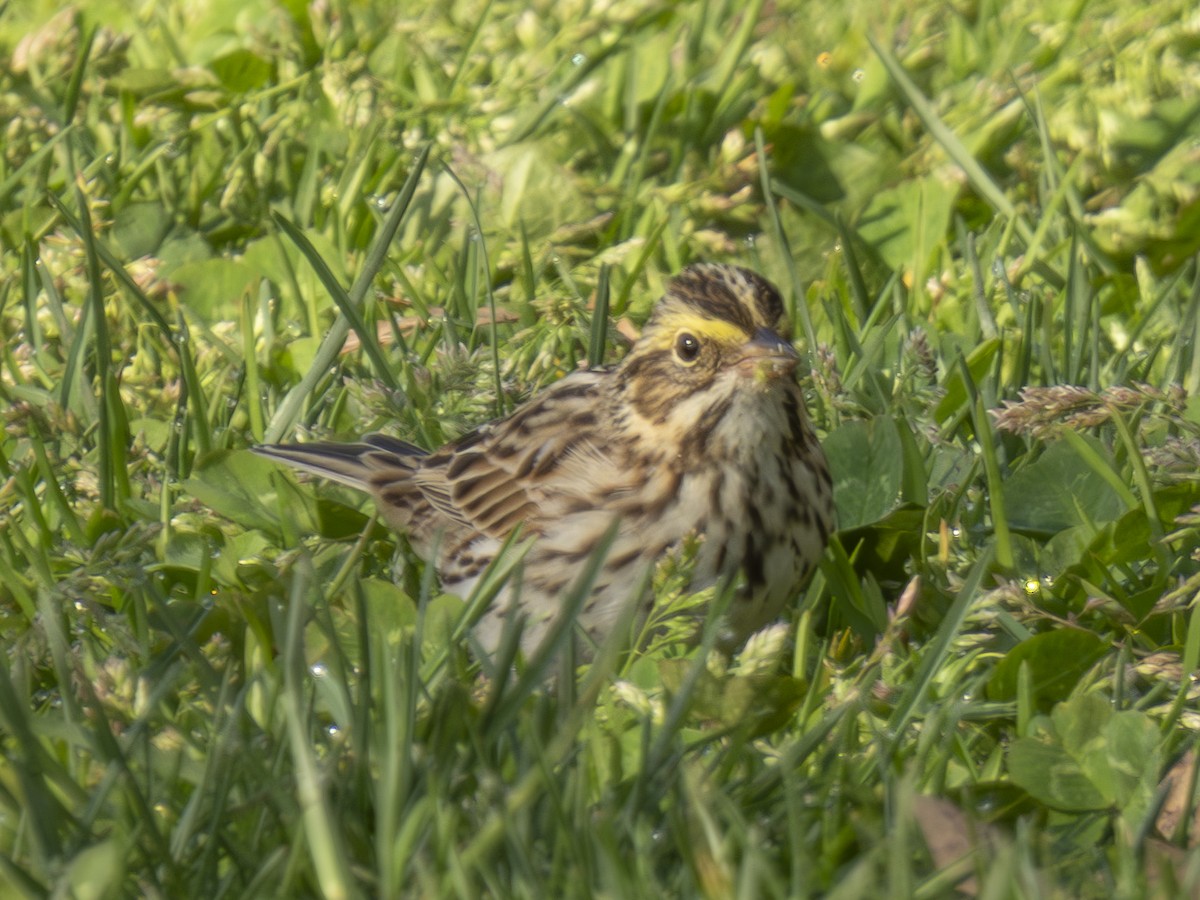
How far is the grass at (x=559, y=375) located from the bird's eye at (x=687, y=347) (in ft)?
1.72

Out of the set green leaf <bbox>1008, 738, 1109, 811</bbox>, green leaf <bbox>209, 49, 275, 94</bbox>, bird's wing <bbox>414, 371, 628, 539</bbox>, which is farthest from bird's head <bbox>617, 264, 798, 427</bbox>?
green leaf <bbox>209, 49, 275, 94</bbox>

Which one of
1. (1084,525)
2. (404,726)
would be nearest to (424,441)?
(1084,525)

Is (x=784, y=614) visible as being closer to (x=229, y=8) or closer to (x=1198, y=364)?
(x=1198, y=364)

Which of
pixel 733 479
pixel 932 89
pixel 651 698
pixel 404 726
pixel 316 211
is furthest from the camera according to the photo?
pixel 932 89

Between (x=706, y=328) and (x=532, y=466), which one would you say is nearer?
(x=706, y=328)

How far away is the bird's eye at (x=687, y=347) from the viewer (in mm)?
4008

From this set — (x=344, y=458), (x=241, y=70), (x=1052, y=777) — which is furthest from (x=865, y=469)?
(x=241, y=70)

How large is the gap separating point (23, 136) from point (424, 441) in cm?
199

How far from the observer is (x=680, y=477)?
3998 mm

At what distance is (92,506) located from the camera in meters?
4.29

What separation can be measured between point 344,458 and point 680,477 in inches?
35.5

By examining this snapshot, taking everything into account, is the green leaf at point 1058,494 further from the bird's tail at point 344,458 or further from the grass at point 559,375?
the bird's tail at point 344,458

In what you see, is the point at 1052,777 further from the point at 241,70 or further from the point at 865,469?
the point at 241,70

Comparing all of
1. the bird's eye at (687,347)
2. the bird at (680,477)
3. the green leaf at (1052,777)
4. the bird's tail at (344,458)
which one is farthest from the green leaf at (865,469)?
the green leaf at (1052,777)
